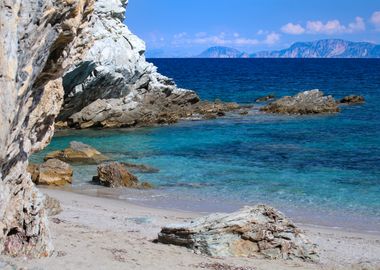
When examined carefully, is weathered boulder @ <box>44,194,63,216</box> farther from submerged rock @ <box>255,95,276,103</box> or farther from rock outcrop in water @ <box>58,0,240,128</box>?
submerged rock @ <box>255,95,276,103</box>

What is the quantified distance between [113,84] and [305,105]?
23190 mm

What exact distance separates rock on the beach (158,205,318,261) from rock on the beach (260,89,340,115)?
4591cm

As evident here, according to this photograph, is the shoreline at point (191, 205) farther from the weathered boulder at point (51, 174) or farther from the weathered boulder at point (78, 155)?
the weathered boulder at point (78, 155)

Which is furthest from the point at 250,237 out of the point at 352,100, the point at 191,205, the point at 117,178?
the point at 352,100

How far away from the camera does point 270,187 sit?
26.0 m

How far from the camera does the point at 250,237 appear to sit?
14.5 meters

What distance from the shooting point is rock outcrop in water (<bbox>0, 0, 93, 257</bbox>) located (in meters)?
7.48

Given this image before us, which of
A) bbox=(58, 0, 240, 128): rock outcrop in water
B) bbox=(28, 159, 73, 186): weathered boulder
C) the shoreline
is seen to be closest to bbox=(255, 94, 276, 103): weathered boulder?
bbox=(58, 0, 240, 128): rock outcrop in water

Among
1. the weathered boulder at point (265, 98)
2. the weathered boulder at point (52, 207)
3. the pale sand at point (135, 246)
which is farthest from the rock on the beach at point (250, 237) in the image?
the weathered boulder at point (265, 98)

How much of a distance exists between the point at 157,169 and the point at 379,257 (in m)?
16.4

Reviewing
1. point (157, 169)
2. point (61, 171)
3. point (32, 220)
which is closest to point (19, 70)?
point (32, 220)

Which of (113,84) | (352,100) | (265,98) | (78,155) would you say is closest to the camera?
(78,155)

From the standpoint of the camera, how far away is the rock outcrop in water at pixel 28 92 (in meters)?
7.48

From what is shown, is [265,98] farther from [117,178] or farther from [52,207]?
Result: [52,207]
